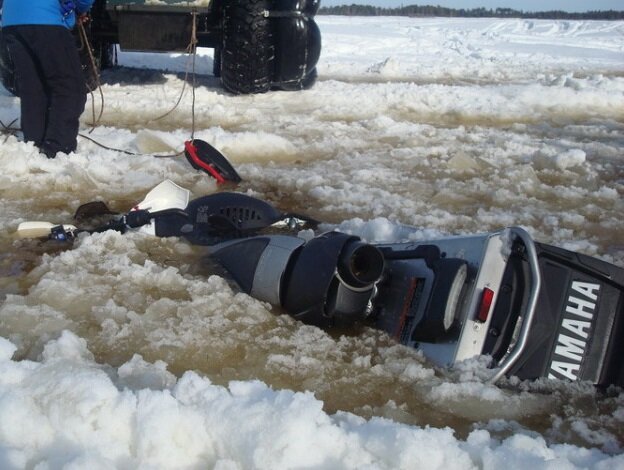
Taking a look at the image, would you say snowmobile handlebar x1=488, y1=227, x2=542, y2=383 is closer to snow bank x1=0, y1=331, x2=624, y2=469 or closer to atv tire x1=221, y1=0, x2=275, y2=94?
snow bank x1=0, y1=331, x2=624, y2=469

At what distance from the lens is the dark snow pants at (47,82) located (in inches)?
158

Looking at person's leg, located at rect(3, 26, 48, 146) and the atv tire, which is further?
the atv tire

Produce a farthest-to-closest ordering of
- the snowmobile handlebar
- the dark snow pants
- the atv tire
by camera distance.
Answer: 1. the atv tire
2. the dark snow pants
3. the snowmobile handlebar

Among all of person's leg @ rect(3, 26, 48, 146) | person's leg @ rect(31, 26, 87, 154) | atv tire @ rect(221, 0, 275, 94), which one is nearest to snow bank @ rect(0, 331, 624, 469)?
person's leg @ rect(31, 26, 87, 154)

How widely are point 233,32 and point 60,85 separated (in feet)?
7.37

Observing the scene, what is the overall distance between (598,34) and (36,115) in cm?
1783

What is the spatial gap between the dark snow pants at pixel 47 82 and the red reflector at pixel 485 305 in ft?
10.3

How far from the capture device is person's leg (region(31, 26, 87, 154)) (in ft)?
13.1

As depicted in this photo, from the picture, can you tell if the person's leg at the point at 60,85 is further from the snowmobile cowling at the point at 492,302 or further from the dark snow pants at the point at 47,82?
the snowmobile cowling at the point at 492,302

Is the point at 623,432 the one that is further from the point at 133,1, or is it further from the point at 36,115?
the point at 133,1

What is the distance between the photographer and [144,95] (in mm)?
6199

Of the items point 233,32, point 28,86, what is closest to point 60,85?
point 28,86

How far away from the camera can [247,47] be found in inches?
233

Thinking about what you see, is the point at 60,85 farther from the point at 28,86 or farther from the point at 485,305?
the point at 485,305
